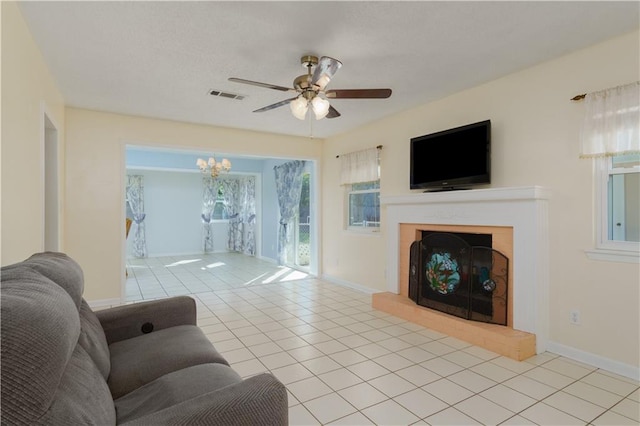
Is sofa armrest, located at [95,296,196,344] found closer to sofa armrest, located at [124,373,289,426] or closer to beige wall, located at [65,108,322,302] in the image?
sofa armrest, located at [124,373,289,426]

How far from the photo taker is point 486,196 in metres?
3.32

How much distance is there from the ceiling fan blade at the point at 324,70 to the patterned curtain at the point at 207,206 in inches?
312

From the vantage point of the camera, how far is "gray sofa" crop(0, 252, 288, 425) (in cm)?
79

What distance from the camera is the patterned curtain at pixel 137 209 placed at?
892 centimetres

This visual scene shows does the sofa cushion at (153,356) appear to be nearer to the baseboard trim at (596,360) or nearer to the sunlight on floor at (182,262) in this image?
the baseboard trim at (596,360)

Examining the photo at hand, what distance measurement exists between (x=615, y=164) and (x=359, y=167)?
→ 3.15 meters

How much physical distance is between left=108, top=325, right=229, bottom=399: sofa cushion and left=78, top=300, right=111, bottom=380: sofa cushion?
9 cm

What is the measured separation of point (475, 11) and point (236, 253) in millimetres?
8779

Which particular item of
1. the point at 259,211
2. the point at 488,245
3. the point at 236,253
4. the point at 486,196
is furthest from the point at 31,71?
the point at 236,253

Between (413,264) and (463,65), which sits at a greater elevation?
(463,65)

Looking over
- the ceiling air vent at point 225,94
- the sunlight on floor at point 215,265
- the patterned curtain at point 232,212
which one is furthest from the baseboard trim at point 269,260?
the ceiling air vent at point 225,94

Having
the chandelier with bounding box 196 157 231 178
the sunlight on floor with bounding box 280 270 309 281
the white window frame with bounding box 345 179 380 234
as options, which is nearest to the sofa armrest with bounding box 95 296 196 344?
the white window frame with bounding box 345 179 380 234

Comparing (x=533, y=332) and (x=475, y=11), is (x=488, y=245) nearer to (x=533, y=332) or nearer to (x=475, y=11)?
(x=533, y=332)

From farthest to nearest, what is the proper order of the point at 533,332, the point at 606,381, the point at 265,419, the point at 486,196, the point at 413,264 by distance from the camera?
the point at 413,264
the point at 486,196
the point at 533,332
the point at 606,381
the point at 265,419
